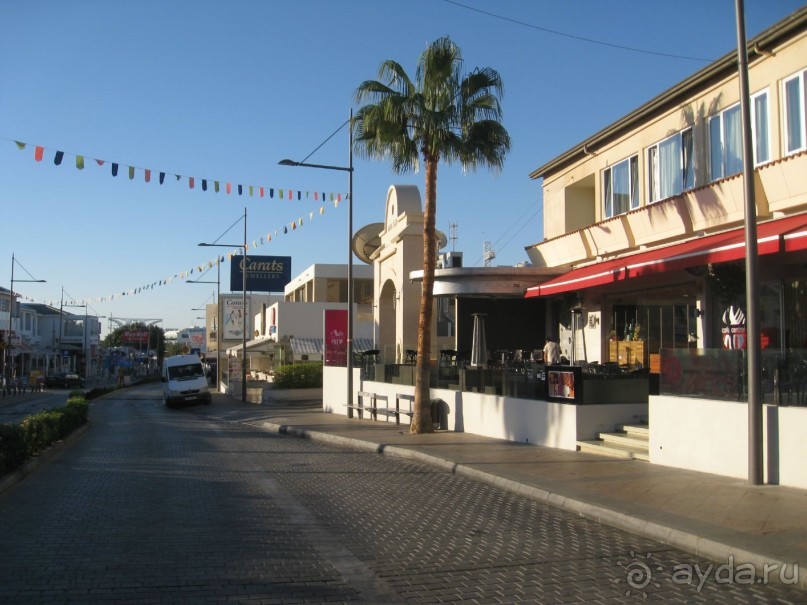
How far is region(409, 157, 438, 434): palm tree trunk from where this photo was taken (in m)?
18.1

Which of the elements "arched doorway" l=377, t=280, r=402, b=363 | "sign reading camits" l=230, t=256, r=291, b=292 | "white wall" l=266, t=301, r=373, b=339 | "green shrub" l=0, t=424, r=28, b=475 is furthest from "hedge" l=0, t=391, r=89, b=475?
"sign reading camits" l=230, t=256, r=291, b=292

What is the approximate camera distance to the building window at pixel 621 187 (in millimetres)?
19469

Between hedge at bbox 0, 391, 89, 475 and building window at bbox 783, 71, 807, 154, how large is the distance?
14.4 meters

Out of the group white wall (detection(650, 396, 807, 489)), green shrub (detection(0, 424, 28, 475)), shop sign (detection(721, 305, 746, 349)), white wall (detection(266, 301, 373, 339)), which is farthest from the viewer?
white wall (detection(266, 301, 373, 339))

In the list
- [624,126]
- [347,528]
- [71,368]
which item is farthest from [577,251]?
[71,368]

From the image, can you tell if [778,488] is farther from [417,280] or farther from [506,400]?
[417,280]

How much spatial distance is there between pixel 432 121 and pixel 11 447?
36.5 feet

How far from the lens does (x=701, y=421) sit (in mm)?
11961

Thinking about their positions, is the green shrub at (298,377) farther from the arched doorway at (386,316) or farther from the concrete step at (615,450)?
the concrete step at (615,450)

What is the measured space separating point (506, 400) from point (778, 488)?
767 centimetres

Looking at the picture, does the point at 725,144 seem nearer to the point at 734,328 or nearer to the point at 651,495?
the point at 734,328

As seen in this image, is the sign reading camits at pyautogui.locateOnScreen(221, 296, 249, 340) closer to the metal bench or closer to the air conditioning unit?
the metal bench

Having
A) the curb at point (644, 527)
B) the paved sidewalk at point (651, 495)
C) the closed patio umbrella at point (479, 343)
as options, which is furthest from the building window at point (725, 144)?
the curb at point (644, 527)

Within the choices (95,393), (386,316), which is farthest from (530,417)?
(95,393)
